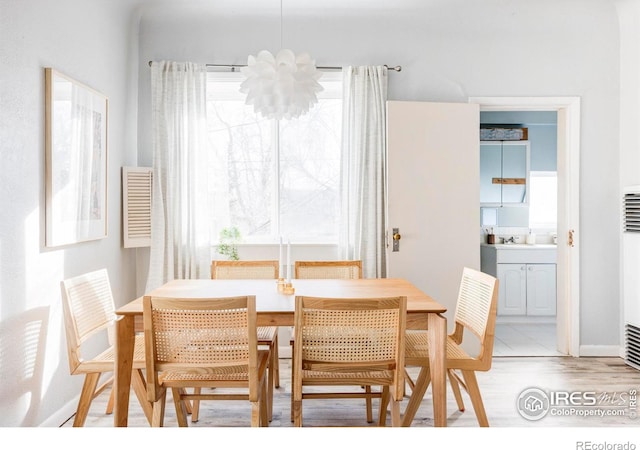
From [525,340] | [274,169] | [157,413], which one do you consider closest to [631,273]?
[525,340]

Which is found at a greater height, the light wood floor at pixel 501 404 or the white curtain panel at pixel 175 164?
the white curtain panel at pixel 175 164

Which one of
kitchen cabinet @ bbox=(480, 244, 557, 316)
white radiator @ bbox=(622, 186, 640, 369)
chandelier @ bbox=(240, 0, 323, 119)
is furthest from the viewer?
kitchen cabinet @ bbox=(480, 244, 557, 316)

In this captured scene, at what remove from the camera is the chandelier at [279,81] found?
7.37 ft

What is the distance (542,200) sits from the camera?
5.51 m

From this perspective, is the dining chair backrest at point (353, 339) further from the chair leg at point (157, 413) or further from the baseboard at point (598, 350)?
the baseboard at point (598, 350)

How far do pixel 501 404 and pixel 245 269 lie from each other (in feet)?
5.87

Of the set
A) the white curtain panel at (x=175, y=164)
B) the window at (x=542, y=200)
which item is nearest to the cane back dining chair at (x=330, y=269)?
the white curtain panel at (x=175, y=164)

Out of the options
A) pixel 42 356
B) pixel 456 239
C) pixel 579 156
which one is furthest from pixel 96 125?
pixel 579 156

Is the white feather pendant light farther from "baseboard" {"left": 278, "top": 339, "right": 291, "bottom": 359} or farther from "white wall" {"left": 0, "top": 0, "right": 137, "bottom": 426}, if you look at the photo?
"baseboard" {"left": 278, "top": 339, "right": 291, "bottom": 359}

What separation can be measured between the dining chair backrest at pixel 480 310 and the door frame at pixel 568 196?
5.57 feet

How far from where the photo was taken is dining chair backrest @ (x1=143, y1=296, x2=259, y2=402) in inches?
71.6

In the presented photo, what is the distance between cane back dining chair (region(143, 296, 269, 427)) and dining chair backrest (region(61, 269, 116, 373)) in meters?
0.54

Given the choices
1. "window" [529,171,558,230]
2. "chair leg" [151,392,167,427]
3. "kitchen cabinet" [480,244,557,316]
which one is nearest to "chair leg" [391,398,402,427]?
"chair leg" [151,392,167,427]

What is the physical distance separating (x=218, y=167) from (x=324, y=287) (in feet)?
5.69
